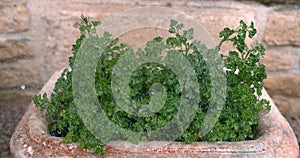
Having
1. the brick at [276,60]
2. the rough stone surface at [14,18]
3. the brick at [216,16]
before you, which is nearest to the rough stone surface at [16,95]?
the rough stone surface at [14,18]

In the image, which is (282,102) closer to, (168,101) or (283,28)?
(283,28)

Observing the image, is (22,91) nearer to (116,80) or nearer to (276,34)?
(116,80)

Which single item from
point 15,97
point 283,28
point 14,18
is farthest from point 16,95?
point 283,28

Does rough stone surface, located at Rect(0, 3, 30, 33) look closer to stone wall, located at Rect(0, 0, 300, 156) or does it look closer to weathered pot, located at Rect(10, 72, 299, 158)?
stone wall, located at Rect(0, 0, 300, 156)

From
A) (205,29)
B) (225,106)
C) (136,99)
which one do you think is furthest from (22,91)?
(225,106)

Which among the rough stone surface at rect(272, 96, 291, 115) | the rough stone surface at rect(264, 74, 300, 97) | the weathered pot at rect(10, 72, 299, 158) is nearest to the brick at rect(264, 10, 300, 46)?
the rough stone surface at rect(264, 74, 300, 97)

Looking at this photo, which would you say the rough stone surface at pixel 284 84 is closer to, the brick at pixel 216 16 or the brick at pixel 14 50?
the brick at pixel 216 16
